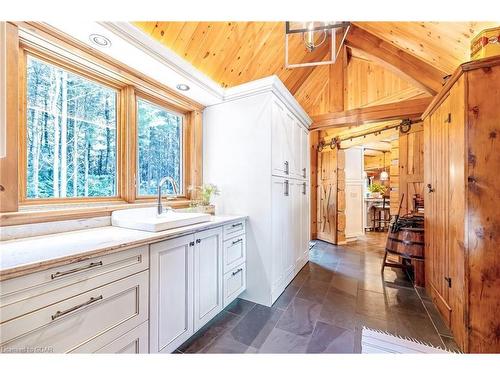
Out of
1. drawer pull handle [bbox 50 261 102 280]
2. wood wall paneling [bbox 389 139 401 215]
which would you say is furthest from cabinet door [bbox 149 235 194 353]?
wood wall paneling [bbox 389 139 401 215]

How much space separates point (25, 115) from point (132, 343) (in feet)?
4.95

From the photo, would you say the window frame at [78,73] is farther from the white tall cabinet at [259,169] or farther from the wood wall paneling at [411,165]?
the wood wall paneling at [411,165]

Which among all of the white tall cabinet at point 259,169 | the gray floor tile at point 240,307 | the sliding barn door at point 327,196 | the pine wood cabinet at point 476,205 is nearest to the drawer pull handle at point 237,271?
the white tall cabinet at point 259,169

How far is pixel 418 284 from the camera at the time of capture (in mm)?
2391

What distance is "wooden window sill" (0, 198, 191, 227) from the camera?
3.70 feet

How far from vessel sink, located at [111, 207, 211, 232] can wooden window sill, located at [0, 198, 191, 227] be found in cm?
9

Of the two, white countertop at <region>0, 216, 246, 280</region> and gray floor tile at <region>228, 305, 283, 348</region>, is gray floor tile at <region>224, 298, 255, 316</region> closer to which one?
gray floor tile at <region>228, 305, 283, 348</region>

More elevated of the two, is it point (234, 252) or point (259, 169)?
point (259, 169)

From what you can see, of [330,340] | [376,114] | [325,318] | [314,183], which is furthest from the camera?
[314,183]

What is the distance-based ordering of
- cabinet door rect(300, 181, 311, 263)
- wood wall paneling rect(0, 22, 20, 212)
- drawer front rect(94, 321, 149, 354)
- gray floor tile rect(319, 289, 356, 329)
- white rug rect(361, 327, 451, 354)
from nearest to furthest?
drawer front rect(94, 321, 149, 354), wood wall paneling rect(0, 22, 20, 212), white rug rect(361, 327, 451, 354), gray floor tile rect(319, 289, 356, 329), cabinet door rect(300, 181, 311, 263)

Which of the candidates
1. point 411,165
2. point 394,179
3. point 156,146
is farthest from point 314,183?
point 156,146

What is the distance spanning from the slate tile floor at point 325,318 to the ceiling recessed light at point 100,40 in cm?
216

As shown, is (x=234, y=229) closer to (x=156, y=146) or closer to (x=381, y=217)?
(x=156, y=146)

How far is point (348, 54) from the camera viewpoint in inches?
140
